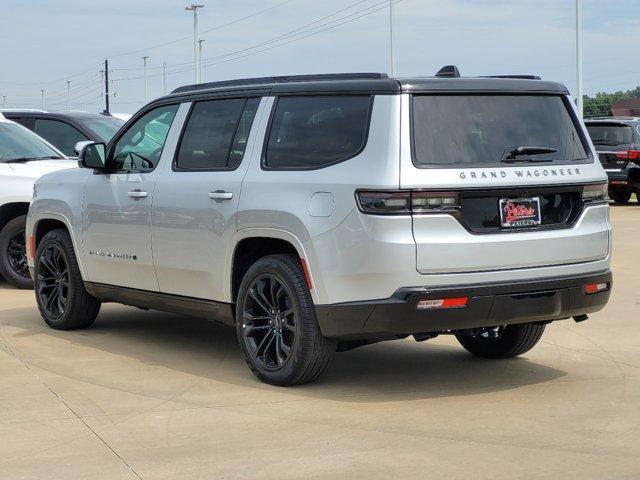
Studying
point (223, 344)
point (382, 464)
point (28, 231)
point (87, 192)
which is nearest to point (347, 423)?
point (382, 464)

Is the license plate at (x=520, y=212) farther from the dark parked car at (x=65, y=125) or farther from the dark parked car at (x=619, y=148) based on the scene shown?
the dark parked car at (x=619, y=148)

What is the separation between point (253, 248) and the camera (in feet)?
24.0

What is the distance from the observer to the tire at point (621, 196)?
25.5 meters

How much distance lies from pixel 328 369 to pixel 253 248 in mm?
981

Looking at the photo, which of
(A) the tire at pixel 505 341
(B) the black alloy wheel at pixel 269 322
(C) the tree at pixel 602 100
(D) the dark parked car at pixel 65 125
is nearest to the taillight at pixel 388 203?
(B) the black alloy wheel at pixel 269 322

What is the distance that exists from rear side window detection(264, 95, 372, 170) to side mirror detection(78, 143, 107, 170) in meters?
1.91

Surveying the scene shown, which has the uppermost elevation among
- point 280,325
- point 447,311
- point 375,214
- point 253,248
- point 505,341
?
point 375,214

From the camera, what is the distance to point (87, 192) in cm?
882

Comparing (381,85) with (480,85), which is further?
(480,85)

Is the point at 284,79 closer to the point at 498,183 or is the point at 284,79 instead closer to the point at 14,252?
the point at 498,183

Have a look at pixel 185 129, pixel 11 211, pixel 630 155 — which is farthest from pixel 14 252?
pixel 630 155

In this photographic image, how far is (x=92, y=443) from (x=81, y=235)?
3.33 meters

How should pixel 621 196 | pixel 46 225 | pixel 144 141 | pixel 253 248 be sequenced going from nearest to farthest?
pixel 253 248 → pixel 144 141 → pixel 46 225 → pixel 621 196

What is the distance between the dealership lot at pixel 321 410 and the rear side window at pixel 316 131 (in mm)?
1372
